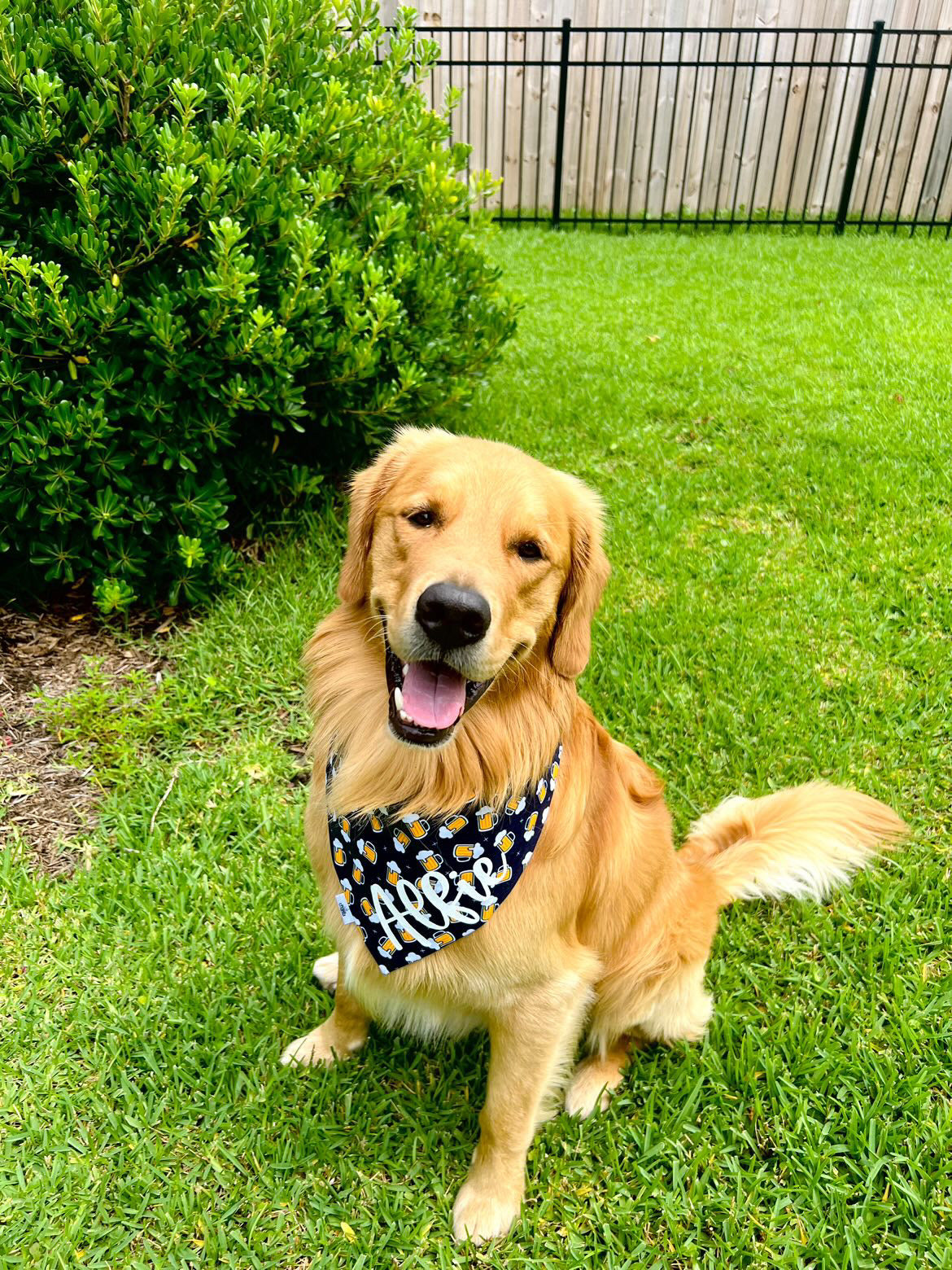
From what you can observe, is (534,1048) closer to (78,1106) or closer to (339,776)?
(339,776)

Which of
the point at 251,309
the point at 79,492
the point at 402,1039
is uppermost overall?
the point at 251,309

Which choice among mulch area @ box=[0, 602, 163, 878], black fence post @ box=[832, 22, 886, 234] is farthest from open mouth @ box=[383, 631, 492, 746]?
black fence post @ box=[832, 22, 886, 234]

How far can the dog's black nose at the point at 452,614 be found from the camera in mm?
1549

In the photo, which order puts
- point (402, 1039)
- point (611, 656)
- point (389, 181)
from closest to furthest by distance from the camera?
1. point (402, 1039)
2. point (611, 656)
3. point (389, 181)

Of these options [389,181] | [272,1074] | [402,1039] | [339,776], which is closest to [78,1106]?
[272,1074]

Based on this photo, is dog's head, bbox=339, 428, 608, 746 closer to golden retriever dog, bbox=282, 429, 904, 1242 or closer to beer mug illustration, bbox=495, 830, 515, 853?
golden retriever dog, bbox=282, 429, 904, 1242

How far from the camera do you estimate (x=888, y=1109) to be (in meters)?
2.10

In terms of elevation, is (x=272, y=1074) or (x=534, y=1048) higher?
(x=534, y=1048)

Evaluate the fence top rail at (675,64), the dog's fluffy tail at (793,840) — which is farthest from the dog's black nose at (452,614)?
the fence top rail at (675,64)

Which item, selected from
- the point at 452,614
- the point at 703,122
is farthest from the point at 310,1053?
the point at 703,122

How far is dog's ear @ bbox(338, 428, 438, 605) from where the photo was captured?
194 cm

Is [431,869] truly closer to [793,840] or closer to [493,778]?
[493,778]

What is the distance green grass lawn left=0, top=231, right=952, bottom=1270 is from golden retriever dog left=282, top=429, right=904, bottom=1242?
0.22 meters

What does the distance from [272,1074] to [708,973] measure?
50.9 inches
